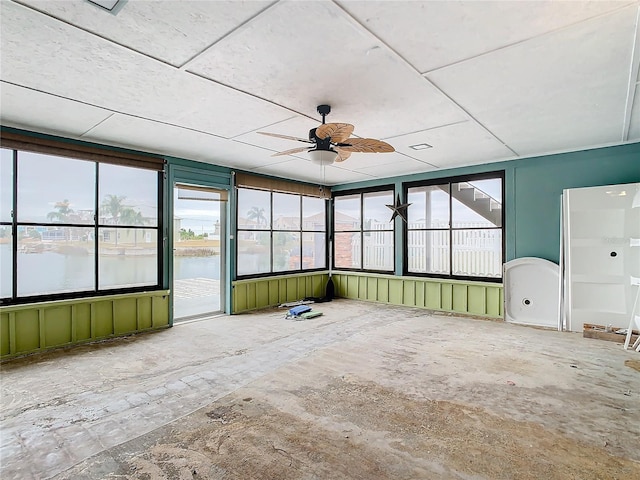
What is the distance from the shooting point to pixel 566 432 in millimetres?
2518

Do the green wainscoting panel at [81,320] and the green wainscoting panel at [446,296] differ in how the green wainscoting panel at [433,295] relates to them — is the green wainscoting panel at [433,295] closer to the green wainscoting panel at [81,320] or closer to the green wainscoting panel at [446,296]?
the green wainscoting panel at [446,296]

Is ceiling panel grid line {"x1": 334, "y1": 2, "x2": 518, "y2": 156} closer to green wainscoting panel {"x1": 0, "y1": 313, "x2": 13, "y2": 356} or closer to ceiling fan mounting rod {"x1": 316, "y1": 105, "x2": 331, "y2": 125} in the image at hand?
ceiling fan mounting rod {"x1": 316, "y1": 105, "x2": 331, "y2": 125}

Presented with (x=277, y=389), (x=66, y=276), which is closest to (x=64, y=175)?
(x=66, y=276)

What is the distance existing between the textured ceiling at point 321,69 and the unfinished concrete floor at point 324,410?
2673mm

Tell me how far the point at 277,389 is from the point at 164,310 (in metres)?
3.00

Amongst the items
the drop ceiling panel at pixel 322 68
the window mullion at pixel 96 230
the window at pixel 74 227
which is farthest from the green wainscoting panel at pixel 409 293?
the window mullion at pixel 96 230

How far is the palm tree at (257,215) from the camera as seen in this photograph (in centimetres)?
683

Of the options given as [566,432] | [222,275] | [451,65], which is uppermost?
[451,65]

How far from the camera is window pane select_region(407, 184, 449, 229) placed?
6797 mm

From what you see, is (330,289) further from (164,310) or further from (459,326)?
(164,310)

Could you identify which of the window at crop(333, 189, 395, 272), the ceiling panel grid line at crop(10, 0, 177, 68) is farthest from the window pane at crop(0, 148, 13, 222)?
the window at crop(333, 189, 395, 272)

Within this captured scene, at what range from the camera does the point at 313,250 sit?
8180mm

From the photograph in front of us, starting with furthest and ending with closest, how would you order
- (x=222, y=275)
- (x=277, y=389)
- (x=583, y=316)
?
(x=222, y=275) → (x=583, y=316) → (x=277, y=389)

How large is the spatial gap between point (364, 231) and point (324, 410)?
214 inches
